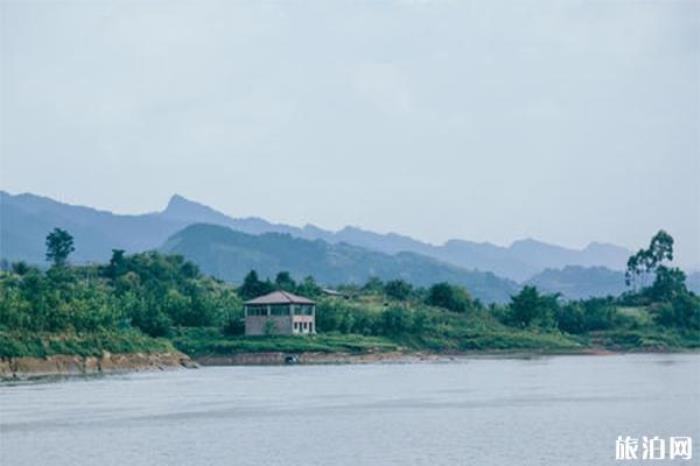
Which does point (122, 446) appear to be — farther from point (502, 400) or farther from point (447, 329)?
point (447, 329)

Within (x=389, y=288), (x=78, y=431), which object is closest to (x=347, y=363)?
(x=389, y=288)

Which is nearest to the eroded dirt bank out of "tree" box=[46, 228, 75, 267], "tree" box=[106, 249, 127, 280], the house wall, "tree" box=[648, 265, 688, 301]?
the house wall

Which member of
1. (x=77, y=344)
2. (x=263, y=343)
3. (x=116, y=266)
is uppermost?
→ (x=116, y=266)

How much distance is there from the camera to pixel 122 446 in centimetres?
4700

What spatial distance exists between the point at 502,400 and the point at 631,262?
11462 centimetres

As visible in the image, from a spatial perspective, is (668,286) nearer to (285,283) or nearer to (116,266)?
(285,283)

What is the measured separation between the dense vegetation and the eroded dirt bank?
25.9 inches

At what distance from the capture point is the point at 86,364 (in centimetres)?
9481

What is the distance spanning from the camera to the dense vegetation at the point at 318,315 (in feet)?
313

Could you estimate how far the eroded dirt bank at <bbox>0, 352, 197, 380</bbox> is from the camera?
86.9 meters

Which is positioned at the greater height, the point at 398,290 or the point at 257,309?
the point at 398,290

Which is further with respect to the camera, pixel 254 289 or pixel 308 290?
pixel 308 290

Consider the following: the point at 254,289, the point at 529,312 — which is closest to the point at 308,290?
the point at 254,289

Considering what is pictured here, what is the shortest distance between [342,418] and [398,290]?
293ft
